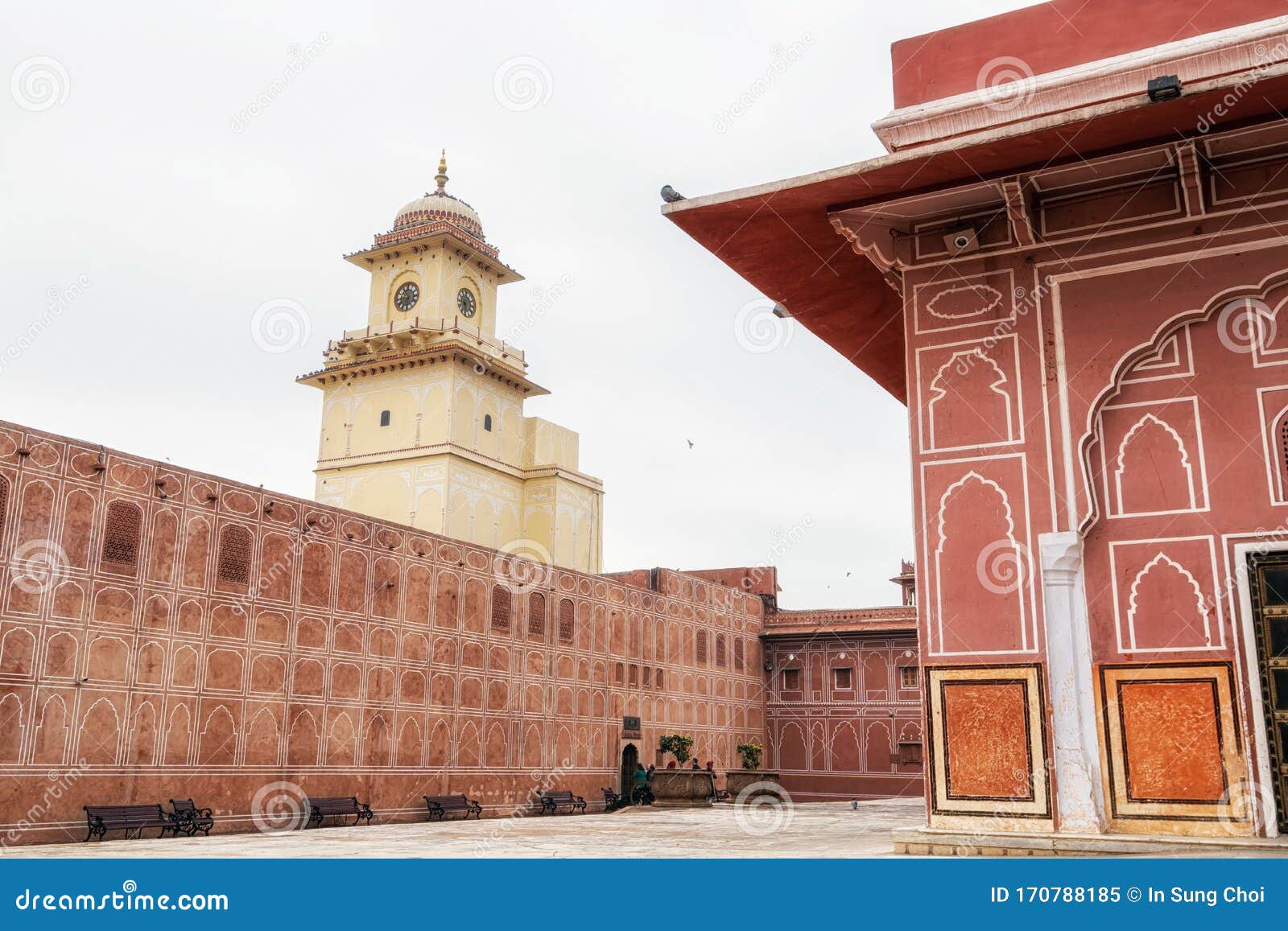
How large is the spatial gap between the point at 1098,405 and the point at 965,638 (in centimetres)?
196

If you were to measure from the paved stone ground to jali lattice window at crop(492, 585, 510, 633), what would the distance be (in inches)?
164

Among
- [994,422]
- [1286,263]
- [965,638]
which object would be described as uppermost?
[1286,263]

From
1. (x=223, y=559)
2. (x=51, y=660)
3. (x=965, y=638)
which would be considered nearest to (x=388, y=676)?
(x=223, y=559)

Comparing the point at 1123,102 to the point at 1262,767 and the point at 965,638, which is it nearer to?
the point at 965,638

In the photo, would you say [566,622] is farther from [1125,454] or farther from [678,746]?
[1125,454]

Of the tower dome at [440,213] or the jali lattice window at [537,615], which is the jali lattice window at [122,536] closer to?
the jali lattice window at [537,615]

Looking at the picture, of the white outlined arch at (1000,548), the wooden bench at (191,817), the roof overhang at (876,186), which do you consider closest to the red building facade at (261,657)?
the wooden bench at (191,817)

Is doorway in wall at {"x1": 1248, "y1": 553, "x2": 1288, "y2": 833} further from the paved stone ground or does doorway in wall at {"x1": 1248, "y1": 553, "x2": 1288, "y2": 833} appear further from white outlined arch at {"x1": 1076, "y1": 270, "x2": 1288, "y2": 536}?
the paved stone ground

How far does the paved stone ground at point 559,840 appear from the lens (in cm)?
957

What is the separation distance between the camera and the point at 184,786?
51.6 feet

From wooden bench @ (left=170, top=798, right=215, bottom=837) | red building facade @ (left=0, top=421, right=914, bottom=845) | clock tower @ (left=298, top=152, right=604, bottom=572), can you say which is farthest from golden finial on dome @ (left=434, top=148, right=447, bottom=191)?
wooden bench @ (left=170, top=798, right=215, bottom=837)

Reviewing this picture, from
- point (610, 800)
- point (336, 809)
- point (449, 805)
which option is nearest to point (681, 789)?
point (610, 800)

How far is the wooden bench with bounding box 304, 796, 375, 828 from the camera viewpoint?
1747 cm

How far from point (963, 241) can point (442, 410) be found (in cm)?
2630
